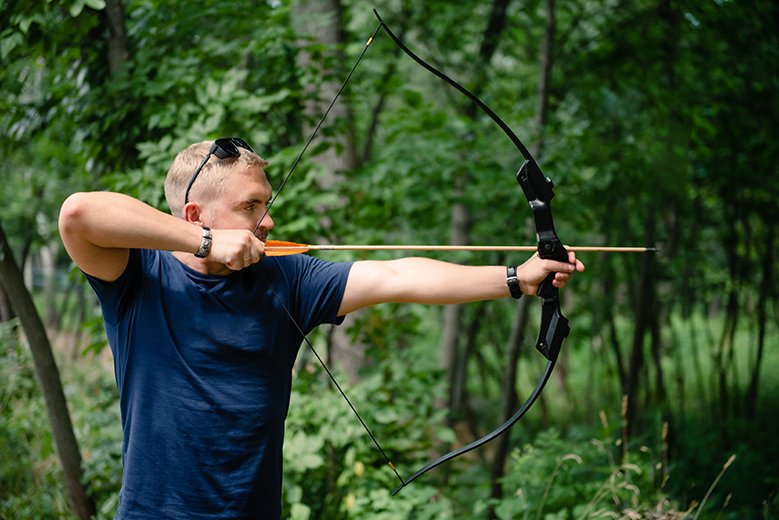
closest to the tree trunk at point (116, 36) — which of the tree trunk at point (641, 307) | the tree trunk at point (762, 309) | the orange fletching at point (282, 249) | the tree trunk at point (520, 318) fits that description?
the orange fletching at point (282, 249)

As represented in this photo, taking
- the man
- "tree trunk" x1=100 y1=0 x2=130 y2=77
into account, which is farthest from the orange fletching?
"tree trunk" x1=100 y1=0 x2=130 y2=77

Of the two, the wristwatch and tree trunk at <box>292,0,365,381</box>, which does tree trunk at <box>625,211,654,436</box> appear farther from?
the wristwatch

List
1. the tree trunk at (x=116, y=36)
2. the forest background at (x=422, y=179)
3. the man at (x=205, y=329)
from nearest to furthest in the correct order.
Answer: the man at (x=205, y=329)
the forest background at (x=422, y=179)
the tree trunk at (x=116, y=36)

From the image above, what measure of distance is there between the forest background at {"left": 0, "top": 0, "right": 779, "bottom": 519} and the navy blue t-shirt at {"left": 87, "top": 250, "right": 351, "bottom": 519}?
44.8 inches

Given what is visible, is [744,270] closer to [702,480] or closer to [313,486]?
[702,480]

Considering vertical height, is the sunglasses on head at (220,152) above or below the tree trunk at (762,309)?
above

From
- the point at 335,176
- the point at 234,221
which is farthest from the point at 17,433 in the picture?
the point at 234,221

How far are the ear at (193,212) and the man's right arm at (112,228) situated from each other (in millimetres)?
142

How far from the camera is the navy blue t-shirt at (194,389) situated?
140 centimetres

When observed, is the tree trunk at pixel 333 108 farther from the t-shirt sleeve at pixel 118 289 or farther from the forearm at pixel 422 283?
the t-shirt sleeve at pixel 118 289

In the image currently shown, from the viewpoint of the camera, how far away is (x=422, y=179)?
3.79 m

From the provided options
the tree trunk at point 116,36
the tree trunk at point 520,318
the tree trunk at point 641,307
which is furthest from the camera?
the tree trunk at point 641,307

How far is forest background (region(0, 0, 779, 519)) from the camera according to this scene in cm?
270

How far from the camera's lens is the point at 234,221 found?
148 cm
